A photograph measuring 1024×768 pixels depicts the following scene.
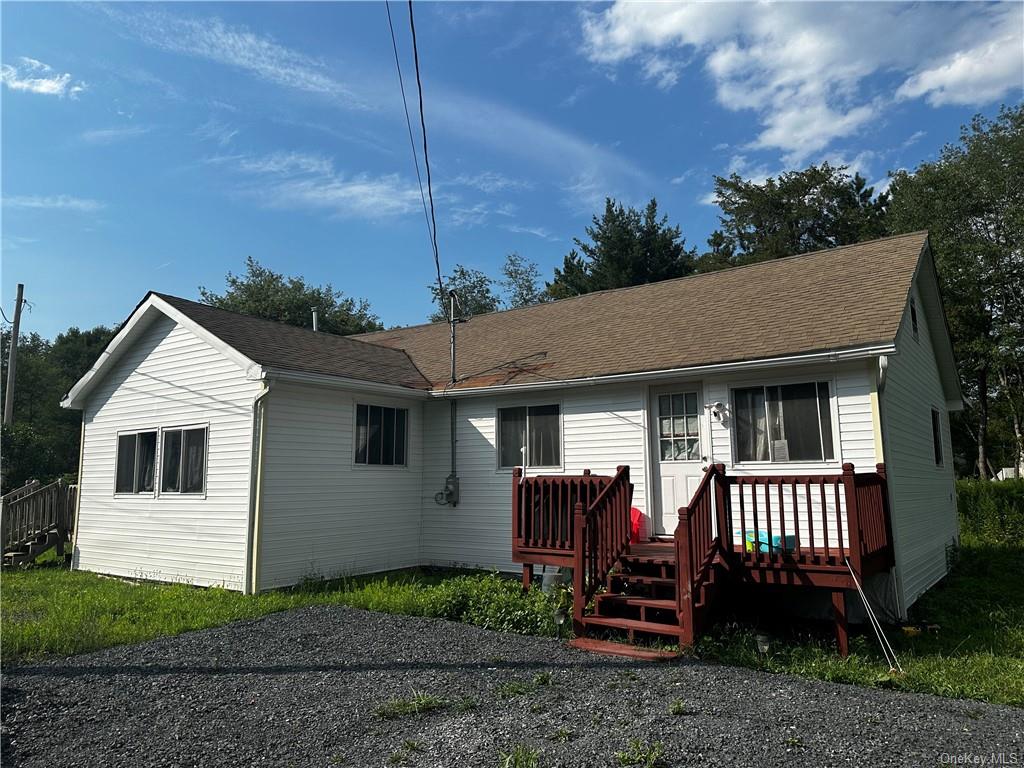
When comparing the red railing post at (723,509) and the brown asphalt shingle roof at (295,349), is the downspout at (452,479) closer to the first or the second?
the brown asphalt shingle roof at (295,349)

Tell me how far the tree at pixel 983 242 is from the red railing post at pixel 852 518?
64.8 ft

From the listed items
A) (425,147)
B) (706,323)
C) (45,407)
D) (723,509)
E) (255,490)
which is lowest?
(723,509)

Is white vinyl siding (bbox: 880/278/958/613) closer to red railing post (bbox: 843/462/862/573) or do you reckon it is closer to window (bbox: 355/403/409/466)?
red railing post (bbox: 843/462/862/573)

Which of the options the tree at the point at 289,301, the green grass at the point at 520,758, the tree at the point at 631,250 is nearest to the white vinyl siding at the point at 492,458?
the green grass at the point at 520,758

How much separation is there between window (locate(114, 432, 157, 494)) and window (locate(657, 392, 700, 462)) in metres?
8.09

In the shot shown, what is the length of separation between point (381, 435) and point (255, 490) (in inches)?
94.7

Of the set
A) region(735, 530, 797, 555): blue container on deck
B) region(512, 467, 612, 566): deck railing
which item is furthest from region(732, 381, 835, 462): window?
region(512, 467, 612, 566): deck railing

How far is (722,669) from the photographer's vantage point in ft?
17.4

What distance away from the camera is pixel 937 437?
36.8ft

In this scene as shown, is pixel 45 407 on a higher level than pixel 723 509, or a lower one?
higher

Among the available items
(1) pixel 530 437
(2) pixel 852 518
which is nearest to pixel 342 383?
(1) pixel 530 437

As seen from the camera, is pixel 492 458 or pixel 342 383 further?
pixel 492 458

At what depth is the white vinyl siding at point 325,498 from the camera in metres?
9.11

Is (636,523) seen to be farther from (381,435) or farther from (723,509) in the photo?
(381,435)
